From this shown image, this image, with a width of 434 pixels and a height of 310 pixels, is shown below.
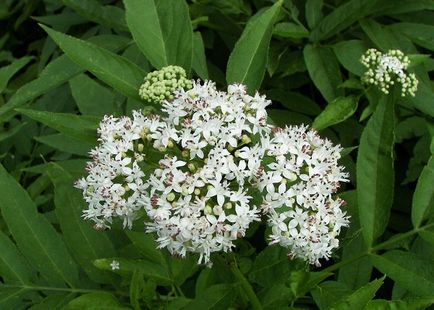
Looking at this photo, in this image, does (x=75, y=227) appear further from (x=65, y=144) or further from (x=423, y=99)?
(x=423, y=99)

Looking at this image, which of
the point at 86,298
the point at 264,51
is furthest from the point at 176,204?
the point at 264,51

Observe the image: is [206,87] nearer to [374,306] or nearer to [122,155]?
[122,155]

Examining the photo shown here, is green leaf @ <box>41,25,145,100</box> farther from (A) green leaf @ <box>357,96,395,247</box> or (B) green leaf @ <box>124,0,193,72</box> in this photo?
(A) green leaf @ <box>357,96,395,247</box>

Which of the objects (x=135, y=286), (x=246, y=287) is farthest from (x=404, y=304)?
(x=135, y=286)

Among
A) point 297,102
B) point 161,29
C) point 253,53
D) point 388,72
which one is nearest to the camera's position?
point 253,53

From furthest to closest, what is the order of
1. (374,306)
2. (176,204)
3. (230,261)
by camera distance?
(230,261)
(176,204)
(374,306)

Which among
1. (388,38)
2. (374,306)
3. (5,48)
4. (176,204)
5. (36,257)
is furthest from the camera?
(5,48)
